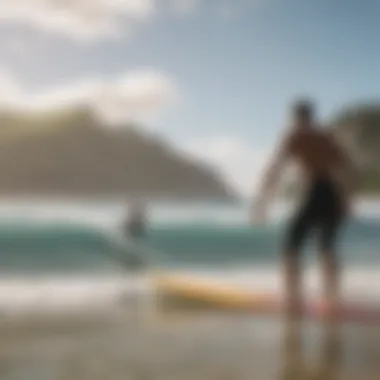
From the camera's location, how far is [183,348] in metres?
1.65

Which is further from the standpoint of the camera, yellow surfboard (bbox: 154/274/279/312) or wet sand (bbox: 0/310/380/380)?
yellow surfboard (bbox: 154/274/279/312)

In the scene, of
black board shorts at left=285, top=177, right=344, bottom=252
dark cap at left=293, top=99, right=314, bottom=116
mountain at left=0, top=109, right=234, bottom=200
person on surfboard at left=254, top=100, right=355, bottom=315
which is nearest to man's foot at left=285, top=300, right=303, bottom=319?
person on surfboard at left=254, top=100, right=355, bottom=315

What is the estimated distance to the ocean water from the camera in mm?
1675

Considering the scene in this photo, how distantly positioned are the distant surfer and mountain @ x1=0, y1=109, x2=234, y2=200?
0.12 feet

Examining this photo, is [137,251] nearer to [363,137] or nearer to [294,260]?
[294,260]

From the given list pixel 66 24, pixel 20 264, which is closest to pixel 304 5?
pixel 66 24

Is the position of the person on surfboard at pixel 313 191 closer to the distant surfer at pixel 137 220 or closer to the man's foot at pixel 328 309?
the man's foot at pixel 328 309

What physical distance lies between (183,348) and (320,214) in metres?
0.41

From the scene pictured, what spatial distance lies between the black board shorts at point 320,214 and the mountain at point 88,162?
0.16m

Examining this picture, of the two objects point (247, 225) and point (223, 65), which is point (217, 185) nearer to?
point (247, 225)

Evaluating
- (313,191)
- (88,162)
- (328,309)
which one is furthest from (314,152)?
(88,162)

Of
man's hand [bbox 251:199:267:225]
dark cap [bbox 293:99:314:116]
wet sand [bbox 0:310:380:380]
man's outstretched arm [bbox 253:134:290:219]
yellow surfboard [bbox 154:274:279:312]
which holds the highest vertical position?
dark cap [bbox 293:99:314:116]

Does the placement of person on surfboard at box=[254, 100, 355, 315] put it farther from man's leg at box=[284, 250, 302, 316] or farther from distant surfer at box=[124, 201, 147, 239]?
distant surfer at box=[124, 201, 147, 239]

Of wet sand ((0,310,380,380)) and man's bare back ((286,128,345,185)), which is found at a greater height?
man's bare back ((286,128,345,185))
